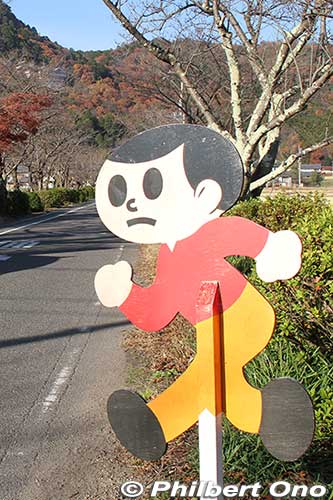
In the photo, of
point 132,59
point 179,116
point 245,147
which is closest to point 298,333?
point 245,147

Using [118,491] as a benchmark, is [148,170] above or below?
above

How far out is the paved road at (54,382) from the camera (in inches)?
134

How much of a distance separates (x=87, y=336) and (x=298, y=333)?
130 inches

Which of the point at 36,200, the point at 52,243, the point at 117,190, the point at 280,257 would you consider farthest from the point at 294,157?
the point at 36,200

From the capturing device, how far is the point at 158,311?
253 cm

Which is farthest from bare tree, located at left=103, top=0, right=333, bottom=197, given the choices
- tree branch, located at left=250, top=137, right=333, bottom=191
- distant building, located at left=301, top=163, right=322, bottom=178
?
distant building, located at left=301, top=163, right=322, bottom=178

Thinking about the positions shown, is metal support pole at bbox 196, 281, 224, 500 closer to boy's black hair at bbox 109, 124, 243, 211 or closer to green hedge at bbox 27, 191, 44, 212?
boy's black hair at bbox 109, 124, 243, 211

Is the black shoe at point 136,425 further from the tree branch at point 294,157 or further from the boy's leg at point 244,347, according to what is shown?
the tree branch at point 294,157

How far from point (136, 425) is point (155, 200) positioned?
0.93 m

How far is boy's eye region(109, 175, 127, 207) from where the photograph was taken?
2562 mm

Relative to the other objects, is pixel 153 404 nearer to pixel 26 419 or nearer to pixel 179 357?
pixel 26 419

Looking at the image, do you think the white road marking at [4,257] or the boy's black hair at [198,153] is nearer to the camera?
the boy's black hair at [198,153]

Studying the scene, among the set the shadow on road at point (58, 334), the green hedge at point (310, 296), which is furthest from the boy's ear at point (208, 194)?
the shadow on road at point (58, 334)

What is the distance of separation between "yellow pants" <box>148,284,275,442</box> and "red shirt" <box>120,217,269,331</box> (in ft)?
0.16
